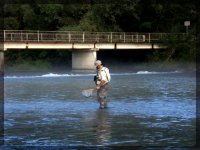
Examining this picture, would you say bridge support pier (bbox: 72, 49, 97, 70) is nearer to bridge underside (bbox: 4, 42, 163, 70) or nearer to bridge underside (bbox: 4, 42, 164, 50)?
bridge underside (bbox: 4, 42, 163, 70)

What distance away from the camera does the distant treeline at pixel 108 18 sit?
233 feet

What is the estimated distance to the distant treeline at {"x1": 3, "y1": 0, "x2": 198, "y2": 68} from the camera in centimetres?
7106

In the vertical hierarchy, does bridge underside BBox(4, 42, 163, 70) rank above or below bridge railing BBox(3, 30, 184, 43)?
below

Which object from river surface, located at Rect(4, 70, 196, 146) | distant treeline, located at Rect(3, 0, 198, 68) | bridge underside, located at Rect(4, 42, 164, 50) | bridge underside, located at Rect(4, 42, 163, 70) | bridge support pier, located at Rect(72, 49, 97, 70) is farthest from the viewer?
distant treeline, located at Rect(3, 0, 198, 68)

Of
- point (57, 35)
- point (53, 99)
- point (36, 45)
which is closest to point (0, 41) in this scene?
Result: point (36, 45)

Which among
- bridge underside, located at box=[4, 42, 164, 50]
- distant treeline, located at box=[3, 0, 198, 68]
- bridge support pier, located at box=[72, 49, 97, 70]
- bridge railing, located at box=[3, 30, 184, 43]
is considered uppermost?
distant treeline, located at box=[3, 0, 198, 68]

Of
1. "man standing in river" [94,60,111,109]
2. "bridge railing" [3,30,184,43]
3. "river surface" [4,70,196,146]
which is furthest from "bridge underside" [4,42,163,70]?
"man standing in river" [94,60,111,109]

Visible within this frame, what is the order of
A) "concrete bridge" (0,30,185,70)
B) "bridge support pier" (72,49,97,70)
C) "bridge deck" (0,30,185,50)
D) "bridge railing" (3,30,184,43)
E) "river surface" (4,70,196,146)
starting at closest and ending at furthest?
"river surface" (4,70,196,146) → "bridge deck" (0,30,185,50) → "concrete bridge" (0,30,185,70) → "bridge railing" (3,30,184,43) → "bridge support pier" (72,49,97,70)

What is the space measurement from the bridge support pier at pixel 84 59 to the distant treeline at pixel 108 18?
550 cm

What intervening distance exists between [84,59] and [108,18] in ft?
39.0

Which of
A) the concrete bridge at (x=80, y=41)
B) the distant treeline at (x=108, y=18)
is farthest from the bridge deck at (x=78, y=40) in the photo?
the distant treeline at (x=108, y=18)

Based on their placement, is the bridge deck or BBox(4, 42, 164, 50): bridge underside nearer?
BBox(4, 42, 164, 50): bridge underside

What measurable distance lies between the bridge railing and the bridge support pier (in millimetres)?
1621

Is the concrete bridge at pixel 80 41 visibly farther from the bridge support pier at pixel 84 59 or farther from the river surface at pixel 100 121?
the river surface at pixel 100 121
